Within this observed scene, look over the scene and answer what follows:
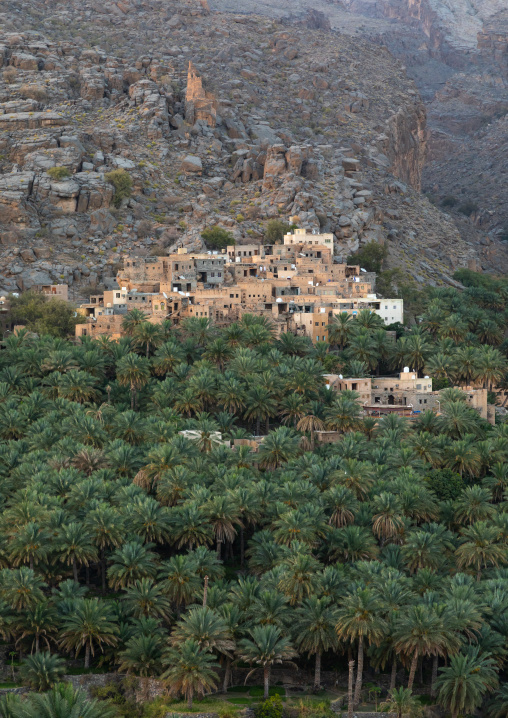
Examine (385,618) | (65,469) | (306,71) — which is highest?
(306,71)

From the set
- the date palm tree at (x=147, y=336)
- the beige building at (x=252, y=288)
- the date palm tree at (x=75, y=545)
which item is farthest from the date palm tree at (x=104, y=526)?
the beige building at (x=252, y=288)

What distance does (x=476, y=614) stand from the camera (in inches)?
2344

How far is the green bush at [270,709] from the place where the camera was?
191 ft

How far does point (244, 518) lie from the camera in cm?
7219

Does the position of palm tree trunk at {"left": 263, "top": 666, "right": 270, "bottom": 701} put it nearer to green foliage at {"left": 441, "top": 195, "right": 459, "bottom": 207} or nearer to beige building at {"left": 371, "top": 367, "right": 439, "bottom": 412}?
beige building at {"left": 371, "top": 367, "right": 439, "bottom": 412}

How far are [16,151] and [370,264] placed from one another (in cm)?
4289

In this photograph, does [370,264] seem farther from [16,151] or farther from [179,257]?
[16,151]

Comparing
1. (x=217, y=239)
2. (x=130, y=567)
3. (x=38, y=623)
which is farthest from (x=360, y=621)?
(x=217, y=239)

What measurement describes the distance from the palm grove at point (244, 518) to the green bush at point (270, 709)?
50.6 inches

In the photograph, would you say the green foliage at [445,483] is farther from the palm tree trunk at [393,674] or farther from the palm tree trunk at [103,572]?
the palm tree trunk at [103,572]

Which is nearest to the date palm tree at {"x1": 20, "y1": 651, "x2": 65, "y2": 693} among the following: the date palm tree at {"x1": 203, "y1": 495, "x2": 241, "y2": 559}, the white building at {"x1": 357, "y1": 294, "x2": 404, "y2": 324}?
the date palm tree at {"x1": 203, "y1": 495, "x2": 241, "y2": 559}

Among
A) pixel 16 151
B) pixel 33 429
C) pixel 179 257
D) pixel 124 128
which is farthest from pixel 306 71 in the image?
pixel 33 429

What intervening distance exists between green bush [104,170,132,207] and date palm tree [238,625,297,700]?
7607 cm

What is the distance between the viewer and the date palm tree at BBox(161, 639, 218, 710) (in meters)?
58.1
